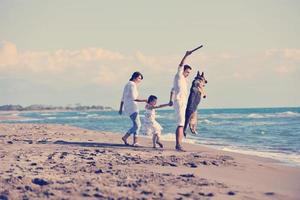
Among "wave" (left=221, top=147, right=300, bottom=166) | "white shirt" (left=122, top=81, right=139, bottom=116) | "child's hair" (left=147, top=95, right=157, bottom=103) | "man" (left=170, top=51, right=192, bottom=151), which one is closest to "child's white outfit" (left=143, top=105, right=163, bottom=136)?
"child's hair" (left=147, top=95, right=157, bottom=103)

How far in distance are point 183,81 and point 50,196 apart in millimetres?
4849

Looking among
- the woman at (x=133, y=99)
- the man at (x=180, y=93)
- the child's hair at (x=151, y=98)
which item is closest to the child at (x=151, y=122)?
the child's hair at (x=151, y=98)

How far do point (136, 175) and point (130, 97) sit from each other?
3.89 metres

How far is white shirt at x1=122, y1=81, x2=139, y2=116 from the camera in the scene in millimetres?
10109

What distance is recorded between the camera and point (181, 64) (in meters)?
9.45

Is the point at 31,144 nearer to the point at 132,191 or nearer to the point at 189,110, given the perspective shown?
the point at 189,110

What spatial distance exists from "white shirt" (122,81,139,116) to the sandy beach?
4.01ft

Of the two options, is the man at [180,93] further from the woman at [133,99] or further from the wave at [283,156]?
the wave at [283,156]

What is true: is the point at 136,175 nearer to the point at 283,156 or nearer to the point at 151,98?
the point at 151,98

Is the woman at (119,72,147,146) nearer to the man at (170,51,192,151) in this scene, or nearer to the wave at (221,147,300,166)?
the man at (170,51,192,151)

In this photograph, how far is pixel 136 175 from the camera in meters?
6.42

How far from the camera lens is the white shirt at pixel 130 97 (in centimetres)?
1011

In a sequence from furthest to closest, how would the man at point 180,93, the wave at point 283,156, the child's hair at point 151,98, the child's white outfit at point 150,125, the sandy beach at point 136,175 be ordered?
the child's hair at point 151,98 → the child's white outfit at point 150,125 → the man at point 180,93 → the wave at point 283,156 → the sandy beach at point 136,175

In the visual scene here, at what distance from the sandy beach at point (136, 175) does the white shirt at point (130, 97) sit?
1224 millimetres
